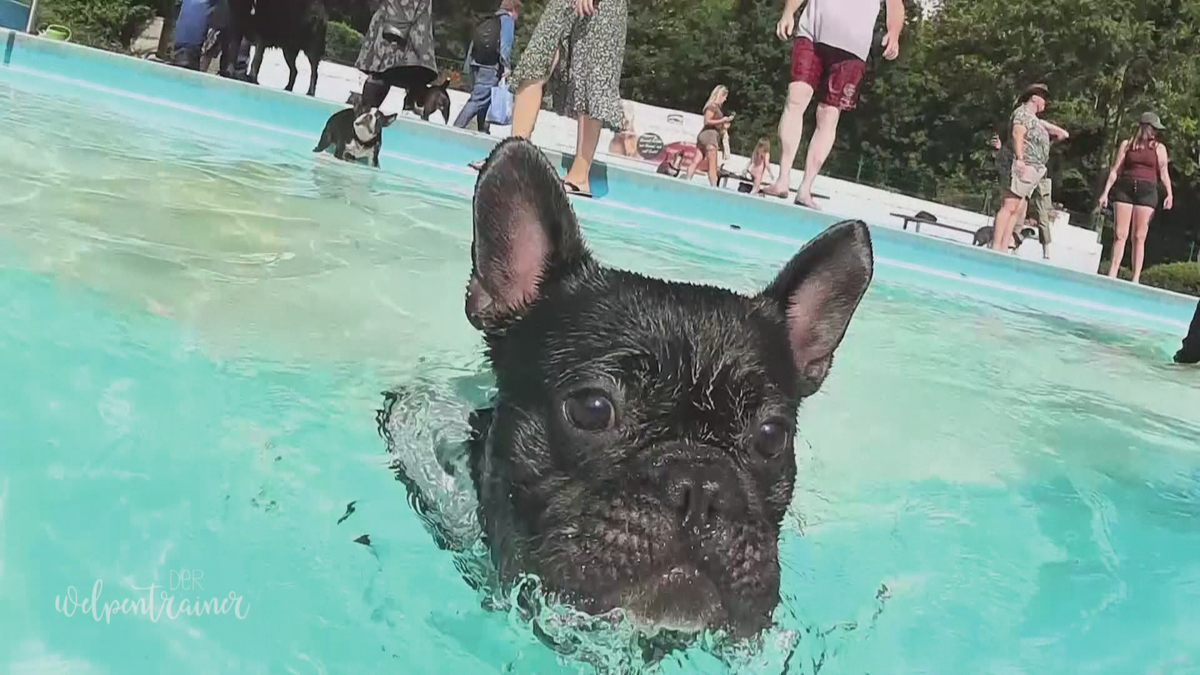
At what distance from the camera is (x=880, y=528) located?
148 inches

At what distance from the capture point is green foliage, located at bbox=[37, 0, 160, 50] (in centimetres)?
2688

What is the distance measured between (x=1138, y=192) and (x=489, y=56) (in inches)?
330

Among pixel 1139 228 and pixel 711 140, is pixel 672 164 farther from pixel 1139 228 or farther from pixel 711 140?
pixel 1139 228

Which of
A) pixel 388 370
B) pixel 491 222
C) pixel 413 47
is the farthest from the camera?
pixel 413 47

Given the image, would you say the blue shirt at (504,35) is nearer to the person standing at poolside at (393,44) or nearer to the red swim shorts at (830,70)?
the person standing at poolside at (393,44)

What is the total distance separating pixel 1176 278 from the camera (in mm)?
29906

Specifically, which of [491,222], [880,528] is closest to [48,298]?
[491,222]

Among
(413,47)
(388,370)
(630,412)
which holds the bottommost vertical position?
(388,370)

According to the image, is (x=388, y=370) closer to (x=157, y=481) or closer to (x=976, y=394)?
(x=157, y=481)

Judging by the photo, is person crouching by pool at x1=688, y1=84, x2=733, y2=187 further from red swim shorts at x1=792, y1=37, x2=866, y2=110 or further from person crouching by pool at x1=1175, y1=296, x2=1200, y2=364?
person crouching by pool at x1=1175, y1=296, x2=1200, y2=364

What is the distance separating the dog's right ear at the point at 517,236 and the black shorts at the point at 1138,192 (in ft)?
41.9

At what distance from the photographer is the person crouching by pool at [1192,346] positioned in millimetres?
6930

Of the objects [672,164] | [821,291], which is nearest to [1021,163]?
[672,164]

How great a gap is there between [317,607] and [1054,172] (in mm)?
47892
